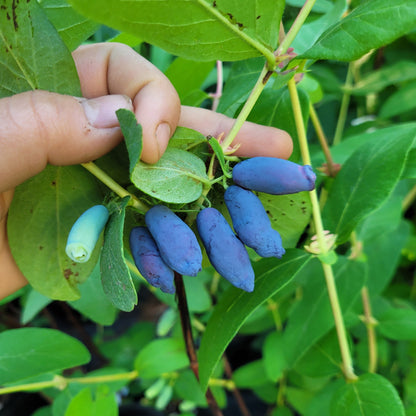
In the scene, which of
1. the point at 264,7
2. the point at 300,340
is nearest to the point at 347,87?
the point at 300,340

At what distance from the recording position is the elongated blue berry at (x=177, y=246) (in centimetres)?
43

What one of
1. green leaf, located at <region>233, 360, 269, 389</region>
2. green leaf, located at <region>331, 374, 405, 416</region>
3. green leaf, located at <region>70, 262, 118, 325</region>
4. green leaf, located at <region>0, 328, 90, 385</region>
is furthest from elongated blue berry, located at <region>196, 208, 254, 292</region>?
green leaf, located at <region>233, 360, 269, 389</region>

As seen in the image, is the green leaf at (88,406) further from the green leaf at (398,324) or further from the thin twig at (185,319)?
the green leaf at (398,324)

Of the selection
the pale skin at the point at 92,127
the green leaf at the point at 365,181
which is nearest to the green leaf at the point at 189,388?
the green leaf at the point at 365,181

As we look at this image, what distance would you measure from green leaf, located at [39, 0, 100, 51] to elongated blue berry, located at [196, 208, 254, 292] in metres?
0.26

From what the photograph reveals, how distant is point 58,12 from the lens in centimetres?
52

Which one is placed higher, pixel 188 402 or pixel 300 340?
pixel 300 340

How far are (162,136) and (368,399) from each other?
485 millimetres

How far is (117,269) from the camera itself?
0.41m

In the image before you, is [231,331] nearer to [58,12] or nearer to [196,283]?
[58,12]

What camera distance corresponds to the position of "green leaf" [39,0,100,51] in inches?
20.5

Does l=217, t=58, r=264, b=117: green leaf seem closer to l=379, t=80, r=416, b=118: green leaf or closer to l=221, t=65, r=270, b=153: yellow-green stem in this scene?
l=221, t=65, r=270, b=153: yellow-green stem

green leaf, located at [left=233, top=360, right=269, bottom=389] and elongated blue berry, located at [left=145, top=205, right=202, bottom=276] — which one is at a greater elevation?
elongated blue berry, located at [left=145, top=205, right=202, bottom=276]

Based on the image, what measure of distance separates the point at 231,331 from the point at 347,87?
936 millimetres
